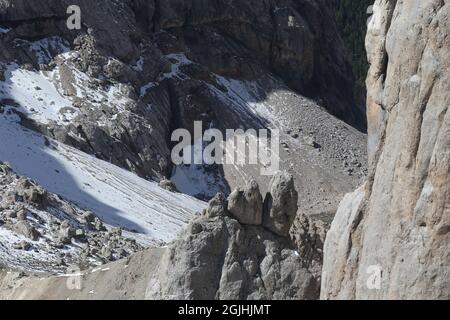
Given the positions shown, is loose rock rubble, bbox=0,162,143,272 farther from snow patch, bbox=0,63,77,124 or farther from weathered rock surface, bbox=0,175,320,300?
snow patch, bbox=0,63,77,124

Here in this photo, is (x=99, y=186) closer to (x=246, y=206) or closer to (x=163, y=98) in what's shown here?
(x=163, y=98)

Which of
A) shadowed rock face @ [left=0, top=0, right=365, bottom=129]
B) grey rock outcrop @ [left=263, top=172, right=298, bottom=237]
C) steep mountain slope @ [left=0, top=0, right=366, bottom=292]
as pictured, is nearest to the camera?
grey rock outcrop @ [left=263, top=172, right=298, bottom=237]

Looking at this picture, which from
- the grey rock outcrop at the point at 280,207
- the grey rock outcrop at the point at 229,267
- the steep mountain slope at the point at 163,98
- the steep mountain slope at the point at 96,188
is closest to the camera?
the grey rock outcrop at the point at 229,267

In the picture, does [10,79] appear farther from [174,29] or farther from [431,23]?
[431,23]

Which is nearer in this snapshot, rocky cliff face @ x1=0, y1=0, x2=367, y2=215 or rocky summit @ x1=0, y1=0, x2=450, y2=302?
rocky summit @ x1=0, y1=0, x2=450, y2=302

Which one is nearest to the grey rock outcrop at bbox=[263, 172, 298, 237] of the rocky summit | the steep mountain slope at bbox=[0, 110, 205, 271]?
Result: the rocky summit

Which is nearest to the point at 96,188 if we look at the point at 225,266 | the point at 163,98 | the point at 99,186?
the point at 99,186

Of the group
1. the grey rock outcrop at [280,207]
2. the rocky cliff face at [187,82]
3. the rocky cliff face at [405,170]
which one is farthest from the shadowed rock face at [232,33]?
the rocky cliff face at [405,170]

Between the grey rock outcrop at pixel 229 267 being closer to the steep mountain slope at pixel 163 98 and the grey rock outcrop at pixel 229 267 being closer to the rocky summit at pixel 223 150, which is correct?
the rocky summit at pixel 223 150

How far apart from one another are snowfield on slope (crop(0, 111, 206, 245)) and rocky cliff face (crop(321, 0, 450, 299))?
40.7 meters

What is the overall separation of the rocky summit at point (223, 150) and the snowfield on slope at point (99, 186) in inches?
8.7

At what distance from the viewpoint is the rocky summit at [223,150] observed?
87.4 ft

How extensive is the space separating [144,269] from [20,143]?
48.6m

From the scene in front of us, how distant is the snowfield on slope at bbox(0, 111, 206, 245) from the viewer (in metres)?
74.1
